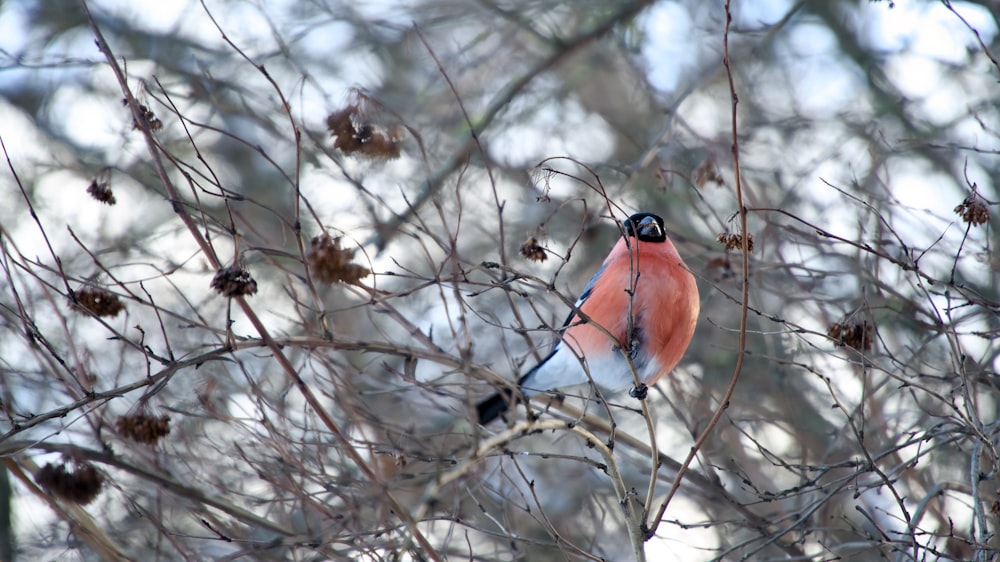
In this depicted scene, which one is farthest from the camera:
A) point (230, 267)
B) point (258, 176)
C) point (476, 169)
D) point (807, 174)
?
point (258, 176)

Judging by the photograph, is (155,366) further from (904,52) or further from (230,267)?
(904,52)

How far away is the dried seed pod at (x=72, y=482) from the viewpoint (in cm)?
235

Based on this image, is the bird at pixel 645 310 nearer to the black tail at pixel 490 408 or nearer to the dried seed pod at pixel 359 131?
the black tail at pixel 490 408

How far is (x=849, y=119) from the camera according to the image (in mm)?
5398

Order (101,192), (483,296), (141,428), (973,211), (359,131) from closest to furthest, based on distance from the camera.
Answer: (973,211)
(141,428)
(101,192)
(359,131)
(483,296)

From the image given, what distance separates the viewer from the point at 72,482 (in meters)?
2.36

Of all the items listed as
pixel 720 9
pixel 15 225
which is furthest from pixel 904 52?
pixel 15 225

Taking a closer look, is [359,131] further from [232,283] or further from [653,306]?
[653,306]

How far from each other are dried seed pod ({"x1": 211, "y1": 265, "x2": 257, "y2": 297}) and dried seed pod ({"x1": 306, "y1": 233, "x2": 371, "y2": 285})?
0.16 m

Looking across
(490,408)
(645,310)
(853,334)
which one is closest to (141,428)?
(490,408)

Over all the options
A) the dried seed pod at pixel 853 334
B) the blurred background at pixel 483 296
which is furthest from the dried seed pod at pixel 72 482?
the dried seed pod at pixel 853 334

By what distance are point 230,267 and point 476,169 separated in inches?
130

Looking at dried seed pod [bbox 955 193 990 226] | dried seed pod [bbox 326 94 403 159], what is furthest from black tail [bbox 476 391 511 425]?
dried seed pod [bbox 955 193 990 226]

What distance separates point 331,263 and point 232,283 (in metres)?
0.24
